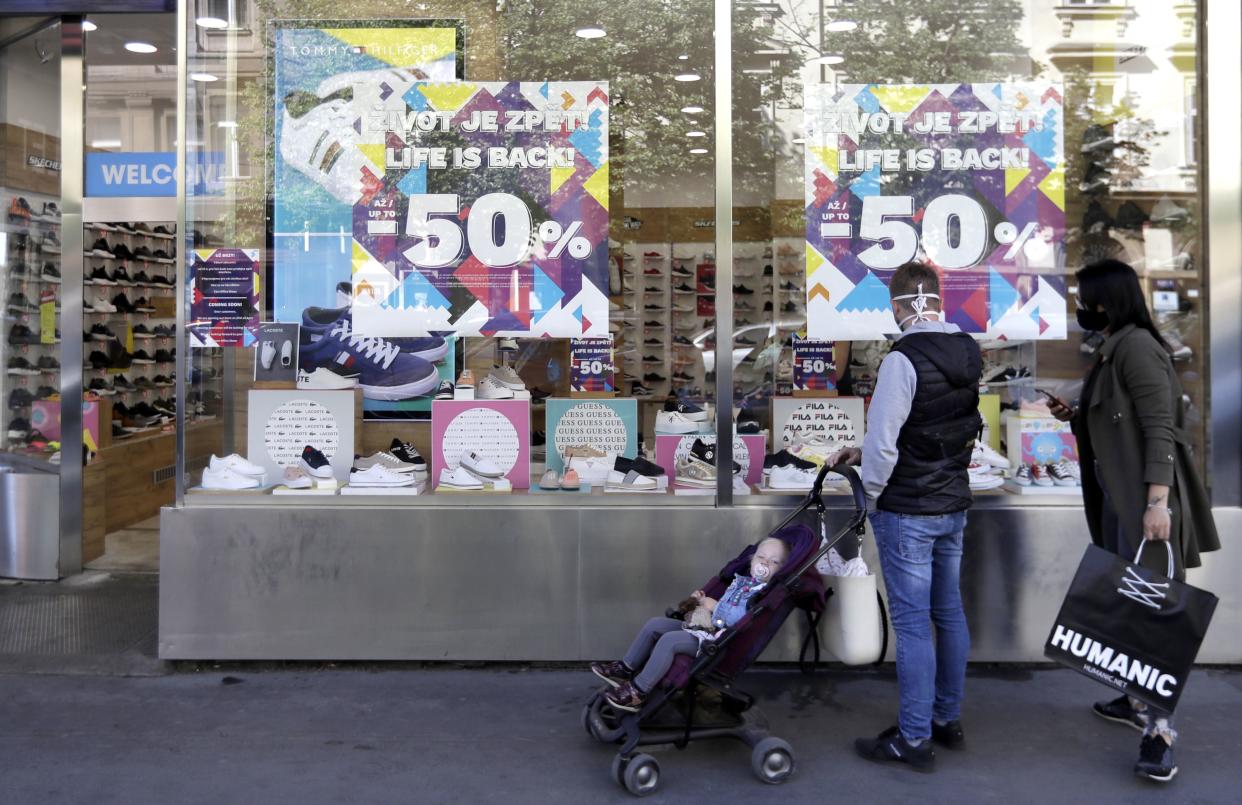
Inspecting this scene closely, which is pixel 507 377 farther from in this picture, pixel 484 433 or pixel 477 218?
pixel 477 218

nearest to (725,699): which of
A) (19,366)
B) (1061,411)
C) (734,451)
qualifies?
(734,451)

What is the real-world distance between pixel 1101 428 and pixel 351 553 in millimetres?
3555

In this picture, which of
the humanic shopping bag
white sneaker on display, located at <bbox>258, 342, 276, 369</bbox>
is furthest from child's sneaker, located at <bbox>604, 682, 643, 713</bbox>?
white sneaker on display, located at <bbox>258, 342, 276, 369</bbox>

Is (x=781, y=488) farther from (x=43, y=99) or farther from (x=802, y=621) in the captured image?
(x=43, y=99)

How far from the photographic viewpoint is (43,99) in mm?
7535

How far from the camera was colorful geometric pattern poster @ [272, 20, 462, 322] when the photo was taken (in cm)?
581

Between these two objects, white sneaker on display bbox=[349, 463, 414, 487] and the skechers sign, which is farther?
the skechers sign

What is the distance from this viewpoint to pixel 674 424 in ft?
19.6

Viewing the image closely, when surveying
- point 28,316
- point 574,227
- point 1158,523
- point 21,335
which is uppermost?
point 574,227

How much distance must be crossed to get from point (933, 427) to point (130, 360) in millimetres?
7365

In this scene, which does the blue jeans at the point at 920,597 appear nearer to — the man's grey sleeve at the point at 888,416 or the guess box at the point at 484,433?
the man's grey sleeve at the point at 888,416

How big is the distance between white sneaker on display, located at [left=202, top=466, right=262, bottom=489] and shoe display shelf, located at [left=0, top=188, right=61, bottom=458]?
8.71 ft

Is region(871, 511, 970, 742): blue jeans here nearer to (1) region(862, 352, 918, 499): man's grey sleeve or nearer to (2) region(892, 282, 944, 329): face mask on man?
(1) region(862, 352, 918, 499): man's grey sleeve

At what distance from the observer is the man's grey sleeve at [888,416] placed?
4.02 m
